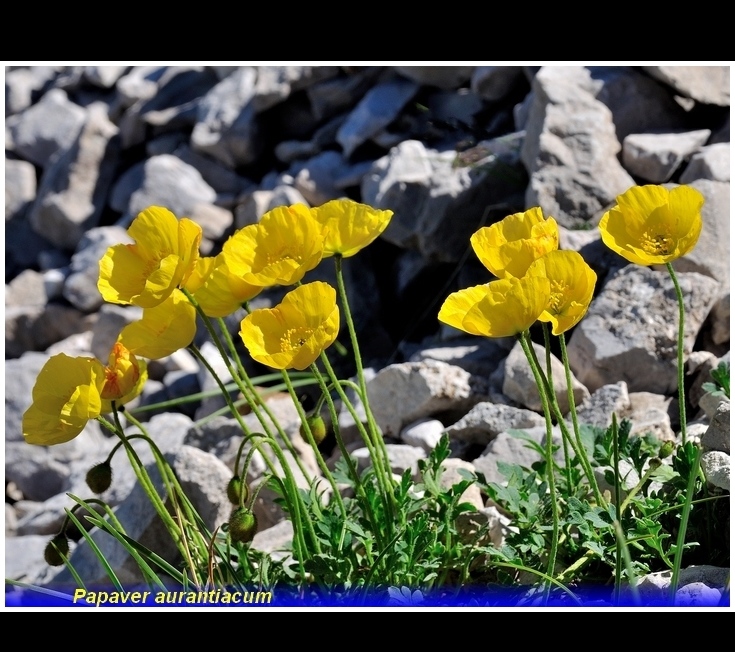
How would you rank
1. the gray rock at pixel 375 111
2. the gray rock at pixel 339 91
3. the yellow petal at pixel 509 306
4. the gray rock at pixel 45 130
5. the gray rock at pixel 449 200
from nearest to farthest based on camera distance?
the yellow petal at pixel 509 306 → the gray rock at pixel 449 200 → the gray rock at pixel 375 111 → the gray rock at pixel 339 91 → the gray rock at pixel 45 130

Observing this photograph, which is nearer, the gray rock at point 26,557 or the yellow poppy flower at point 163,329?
the yellow poppy flower at point 163,329

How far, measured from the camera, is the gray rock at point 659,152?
3279mm

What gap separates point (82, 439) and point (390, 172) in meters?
1.81

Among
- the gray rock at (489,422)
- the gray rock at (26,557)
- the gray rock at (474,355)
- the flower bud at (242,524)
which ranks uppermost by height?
the flower bud at (242,524)

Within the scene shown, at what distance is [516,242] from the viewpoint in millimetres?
1576

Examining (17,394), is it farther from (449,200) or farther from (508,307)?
(508,307)

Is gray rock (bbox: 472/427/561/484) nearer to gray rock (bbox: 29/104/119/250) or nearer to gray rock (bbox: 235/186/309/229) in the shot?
gray rock (bbox: 235/186/309/229)

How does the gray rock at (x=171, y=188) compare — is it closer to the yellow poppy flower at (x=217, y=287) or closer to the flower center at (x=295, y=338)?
the yellow poppy flower at (x=217, y=287)

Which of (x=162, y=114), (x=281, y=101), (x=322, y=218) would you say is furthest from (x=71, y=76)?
(x=322, y=218)

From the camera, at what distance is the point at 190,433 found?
10.4ft

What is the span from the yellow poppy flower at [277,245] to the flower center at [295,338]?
0.08m

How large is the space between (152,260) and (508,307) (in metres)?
0.67

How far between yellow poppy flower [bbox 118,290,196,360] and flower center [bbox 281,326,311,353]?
0.19m

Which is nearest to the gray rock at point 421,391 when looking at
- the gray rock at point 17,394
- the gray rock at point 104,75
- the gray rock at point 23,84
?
the gray rock at point 17,394
